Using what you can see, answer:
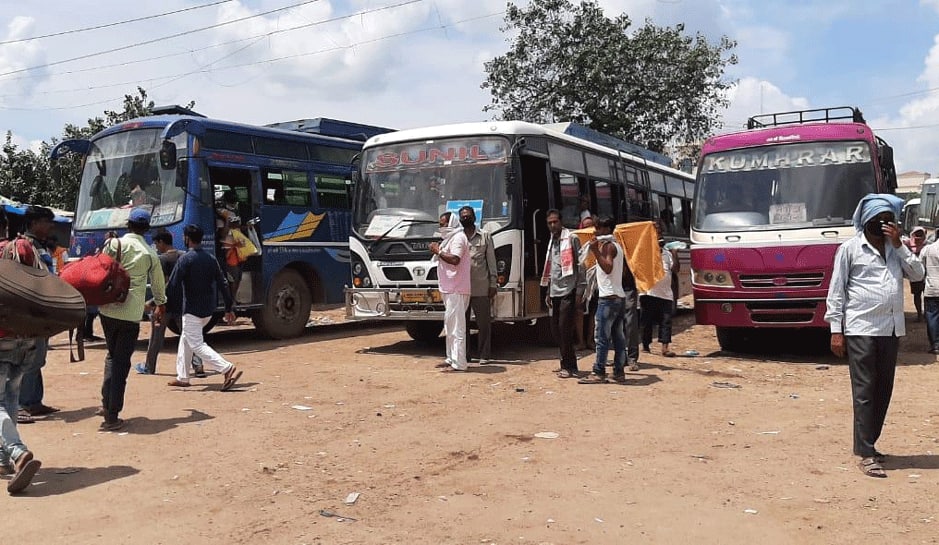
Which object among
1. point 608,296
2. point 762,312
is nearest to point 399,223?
point 608,296

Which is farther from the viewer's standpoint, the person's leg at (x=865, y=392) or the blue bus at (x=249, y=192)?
the blue bus at (x=249, y=192)

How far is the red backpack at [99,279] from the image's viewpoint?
20.8ft

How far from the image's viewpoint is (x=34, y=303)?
518cm

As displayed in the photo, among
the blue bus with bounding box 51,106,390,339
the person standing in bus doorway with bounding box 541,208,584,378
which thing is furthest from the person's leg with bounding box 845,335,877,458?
the blue bus with bounding box 51,106,390,339

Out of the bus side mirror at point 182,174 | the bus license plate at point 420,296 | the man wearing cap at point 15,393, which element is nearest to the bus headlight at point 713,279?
the bus license plate at point 420,296

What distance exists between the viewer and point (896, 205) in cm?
574

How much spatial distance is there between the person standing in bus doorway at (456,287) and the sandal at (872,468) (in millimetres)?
5010

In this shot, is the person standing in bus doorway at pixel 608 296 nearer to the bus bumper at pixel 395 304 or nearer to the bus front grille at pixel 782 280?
the bus front grille at pixel 782 280

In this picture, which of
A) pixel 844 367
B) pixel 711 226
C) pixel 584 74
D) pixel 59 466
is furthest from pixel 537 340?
pixel 584 74

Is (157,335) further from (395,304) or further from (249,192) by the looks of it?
(249,192)

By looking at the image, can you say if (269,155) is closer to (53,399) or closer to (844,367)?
(53,399)

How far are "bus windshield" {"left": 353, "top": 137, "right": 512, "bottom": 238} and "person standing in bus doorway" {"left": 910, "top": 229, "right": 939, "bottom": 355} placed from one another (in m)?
5.87

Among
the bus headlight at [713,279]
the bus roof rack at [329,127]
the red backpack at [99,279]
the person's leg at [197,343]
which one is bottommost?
the person's leg at [197,343]

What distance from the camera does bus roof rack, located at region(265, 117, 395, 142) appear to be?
47.8 ft
